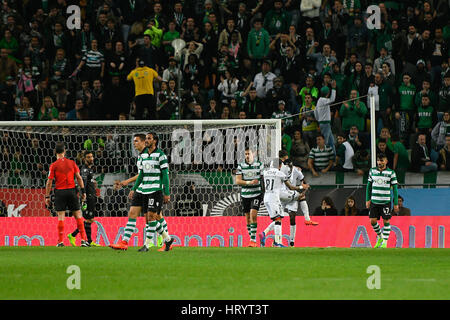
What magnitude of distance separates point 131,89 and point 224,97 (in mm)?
2541

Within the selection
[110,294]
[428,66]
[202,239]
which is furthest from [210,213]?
[110,294]

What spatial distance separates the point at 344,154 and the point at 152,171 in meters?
7.37

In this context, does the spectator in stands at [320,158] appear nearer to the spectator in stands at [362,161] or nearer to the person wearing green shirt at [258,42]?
the spectator in stands at [362,161]

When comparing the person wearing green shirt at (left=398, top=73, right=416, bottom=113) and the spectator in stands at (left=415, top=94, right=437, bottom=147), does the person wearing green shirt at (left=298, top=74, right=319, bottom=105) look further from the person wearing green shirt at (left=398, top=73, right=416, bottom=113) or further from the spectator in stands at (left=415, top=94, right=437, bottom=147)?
the spectator in stands at (left=415, top=94, right=437, bottom=147)

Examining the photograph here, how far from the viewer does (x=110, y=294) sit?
8.01 m

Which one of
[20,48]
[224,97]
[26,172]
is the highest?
[20,48]

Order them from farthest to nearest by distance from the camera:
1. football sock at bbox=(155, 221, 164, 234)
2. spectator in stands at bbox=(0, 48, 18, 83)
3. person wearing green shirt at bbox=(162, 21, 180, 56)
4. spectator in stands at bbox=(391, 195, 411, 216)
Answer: spectator in stands at bbox=(0, 48, 18, 83)
person wearing green shirt at bbox=(162, 21, 180, 56)
spectator in stands at bbox=(391, 195, 411, 216)
football sock at bbox=(155, 221, 164, 234)

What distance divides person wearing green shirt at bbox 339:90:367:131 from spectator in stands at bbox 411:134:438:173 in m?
1.71

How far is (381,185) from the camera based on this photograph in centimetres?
1803

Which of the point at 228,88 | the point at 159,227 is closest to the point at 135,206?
the point at 159,227

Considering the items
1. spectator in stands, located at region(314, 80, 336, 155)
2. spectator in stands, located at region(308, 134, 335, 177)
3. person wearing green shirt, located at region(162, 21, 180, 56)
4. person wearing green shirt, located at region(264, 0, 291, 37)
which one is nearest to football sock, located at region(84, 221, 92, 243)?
spectator in stands, located at region(308, 134, 335, 177)

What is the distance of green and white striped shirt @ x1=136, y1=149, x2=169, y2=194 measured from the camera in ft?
49.8

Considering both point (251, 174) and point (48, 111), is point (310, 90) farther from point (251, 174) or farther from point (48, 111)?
point (48, 111)
